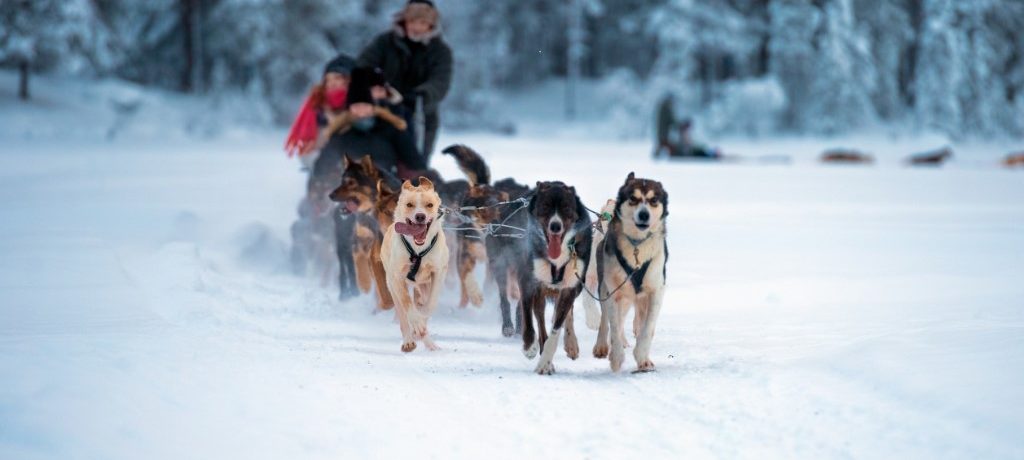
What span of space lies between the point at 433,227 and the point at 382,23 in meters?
35.3

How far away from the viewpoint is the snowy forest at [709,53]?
31266mm

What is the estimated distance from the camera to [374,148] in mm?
8555

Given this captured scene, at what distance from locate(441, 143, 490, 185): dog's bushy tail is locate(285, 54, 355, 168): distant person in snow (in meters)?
2.58

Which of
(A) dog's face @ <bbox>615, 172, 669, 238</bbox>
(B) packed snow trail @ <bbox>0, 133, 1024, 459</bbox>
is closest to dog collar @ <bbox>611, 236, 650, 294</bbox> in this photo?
(A) dog's face @ <bbox>615, 172, 669, 238</bbox>

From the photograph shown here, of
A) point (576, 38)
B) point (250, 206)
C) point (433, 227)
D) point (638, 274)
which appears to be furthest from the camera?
point (576, 38)

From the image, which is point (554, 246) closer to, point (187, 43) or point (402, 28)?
point (402, 28)

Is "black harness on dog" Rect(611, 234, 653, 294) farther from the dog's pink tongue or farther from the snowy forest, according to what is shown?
the snowy forest

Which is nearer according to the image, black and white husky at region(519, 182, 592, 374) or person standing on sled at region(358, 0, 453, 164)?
black and white husky at region(519, 182, 592, 374)

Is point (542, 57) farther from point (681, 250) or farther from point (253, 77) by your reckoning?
point (681, 250)

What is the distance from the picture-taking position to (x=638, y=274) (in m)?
5.13

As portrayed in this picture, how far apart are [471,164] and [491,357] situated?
1.91 m

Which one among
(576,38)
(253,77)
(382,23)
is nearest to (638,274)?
(253,77)

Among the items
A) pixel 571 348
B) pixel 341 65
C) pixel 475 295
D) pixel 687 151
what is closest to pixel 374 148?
pixel 341 65

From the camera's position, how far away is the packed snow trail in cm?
388
